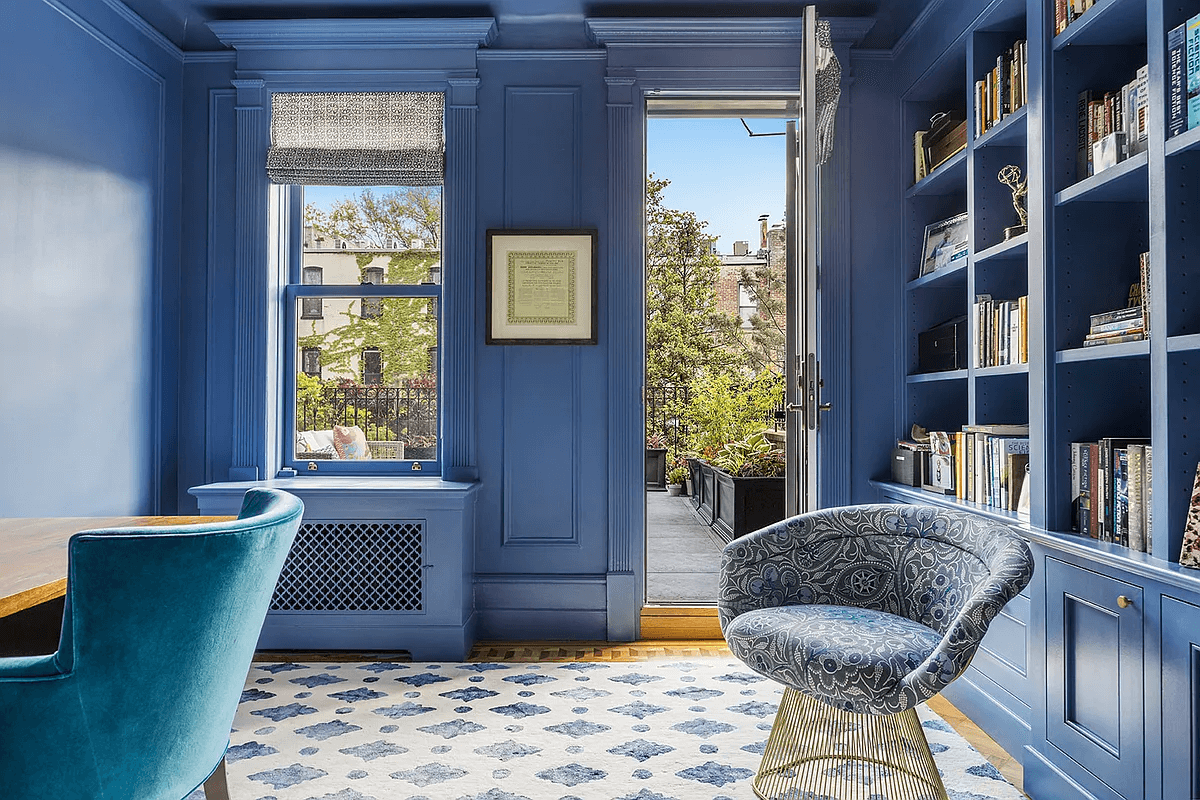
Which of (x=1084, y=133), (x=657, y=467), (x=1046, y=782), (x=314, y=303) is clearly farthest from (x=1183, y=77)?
(x=657, y=467)

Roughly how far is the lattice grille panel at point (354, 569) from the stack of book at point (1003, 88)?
101 inches

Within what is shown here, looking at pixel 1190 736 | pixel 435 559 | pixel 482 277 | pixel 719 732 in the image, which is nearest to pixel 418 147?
pixel 482 277

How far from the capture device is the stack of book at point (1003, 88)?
2518mm

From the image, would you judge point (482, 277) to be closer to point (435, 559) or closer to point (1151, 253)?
point (435, 559)

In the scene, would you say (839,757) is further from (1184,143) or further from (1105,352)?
(1184,143)

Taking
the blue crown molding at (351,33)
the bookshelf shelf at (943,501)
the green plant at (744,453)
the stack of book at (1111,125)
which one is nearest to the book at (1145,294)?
the stack of book at (1111,125)

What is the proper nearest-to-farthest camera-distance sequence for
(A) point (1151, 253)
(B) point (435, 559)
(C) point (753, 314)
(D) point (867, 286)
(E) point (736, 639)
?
1. (A) point (1151, 253)
2. (E) point (736, 639)
3. (B) point (435, 559)
4. (D) point (867, 286)
5. (C) point (753, 314)

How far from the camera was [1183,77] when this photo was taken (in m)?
1.71

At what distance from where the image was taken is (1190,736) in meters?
1.61

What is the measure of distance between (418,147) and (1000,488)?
2.69 m

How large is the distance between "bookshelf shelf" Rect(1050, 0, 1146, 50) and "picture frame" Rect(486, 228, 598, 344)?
190 centimetres

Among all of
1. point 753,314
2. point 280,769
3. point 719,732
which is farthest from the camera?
point 753,314

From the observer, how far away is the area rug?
2125 millimetres

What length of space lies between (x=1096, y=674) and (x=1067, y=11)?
1706 mm
